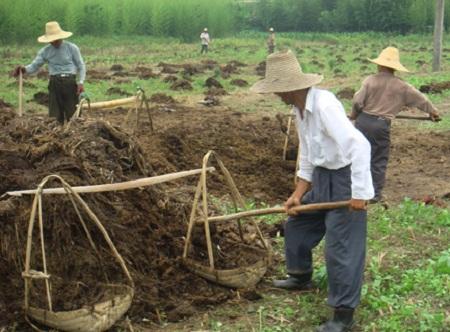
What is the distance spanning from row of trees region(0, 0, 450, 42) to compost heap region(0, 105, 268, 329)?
87.0 ft

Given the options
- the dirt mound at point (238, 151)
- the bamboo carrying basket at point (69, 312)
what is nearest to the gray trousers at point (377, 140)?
the dirt mound at point (238, 151)

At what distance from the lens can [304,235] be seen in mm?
4762

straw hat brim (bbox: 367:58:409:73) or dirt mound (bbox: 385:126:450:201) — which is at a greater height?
straw hat brim (bbox: 367:58:409:73)

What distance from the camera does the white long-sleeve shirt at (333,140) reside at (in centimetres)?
403

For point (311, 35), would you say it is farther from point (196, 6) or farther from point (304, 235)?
point (304, 235)

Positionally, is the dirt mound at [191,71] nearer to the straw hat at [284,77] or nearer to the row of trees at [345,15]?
the straw hat at [284,77]

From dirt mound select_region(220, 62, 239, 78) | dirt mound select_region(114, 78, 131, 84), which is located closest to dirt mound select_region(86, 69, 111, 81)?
dirt mound select_region(114, 78, 131, 84)

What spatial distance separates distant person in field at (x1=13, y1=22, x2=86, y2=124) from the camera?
915cm

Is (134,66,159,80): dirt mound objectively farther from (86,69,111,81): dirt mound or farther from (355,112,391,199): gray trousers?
(355,112,391,199): gray trousers

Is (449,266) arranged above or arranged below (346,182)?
below

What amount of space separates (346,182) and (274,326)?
101 cm

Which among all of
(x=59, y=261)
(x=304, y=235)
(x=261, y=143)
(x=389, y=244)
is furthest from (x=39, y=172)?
(x=261, y=143)

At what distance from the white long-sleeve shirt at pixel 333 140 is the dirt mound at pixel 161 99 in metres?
10.3

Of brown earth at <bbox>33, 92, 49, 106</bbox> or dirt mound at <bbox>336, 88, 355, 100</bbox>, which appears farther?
dirt mound at <bbox>336, 88, 355, 100</bbox>
